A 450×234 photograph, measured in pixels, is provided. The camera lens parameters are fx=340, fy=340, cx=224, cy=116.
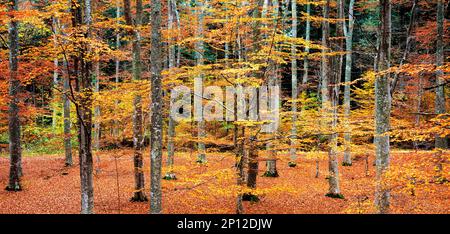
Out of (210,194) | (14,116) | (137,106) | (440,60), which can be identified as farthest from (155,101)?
(440,60)

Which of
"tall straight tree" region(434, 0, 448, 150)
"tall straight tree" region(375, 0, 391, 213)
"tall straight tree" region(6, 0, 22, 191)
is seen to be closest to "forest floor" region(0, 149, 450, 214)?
"tall straight tree" region(375, 0, 391, 213)

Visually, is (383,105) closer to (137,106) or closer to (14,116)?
(137,106)

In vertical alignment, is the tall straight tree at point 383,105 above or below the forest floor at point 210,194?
above

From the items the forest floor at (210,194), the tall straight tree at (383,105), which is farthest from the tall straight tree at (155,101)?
the tall straight tree at (383,105)

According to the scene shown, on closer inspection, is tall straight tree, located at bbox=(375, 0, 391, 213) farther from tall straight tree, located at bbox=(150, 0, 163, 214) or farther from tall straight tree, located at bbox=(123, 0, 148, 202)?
tall straight tree, located at bbox=(123, 0, 148, 202)

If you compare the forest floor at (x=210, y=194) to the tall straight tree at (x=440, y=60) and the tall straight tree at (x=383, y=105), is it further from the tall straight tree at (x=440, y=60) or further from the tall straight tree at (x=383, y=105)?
the tall straight tree at (x=440, y=60)

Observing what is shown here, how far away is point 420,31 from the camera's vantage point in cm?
1825

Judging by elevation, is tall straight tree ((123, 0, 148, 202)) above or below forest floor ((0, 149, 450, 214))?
above

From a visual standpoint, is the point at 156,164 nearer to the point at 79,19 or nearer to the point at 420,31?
the point at 79,19

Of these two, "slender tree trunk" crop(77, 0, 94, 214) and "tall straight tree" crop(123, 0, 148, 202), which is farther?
"tall straight tree" crop(123, 0, 148, 202)

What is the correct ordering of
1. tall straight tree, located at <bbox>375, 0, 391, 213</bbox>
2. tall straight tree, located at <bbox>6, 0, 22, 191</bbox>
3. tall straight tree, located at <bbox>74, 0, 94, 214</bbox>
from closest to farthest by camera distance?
tall straight tree, located at <bbox>375, 0, 391, 213</bbox>
tall straight tree, located at <bbox>74, 0, 94, 214</bbox>
tall straight tree, located at <bbox>6, 0, 22, 191</bbox>

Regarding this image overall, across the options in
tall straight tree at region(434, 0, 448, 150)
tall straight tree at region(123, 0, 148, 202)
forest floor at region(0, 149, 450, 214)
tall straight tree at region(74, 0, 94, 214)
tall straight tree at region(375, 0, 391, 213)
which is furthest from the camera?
tall straight tree at region(434, 0, 448, 150)
